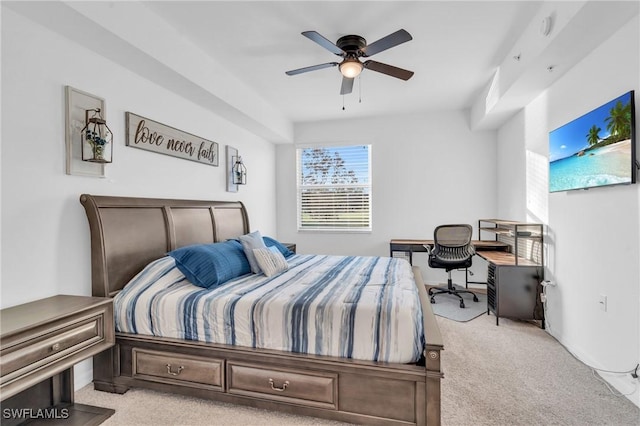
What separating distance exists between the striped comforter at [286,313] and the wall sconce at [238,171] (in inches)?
71.5

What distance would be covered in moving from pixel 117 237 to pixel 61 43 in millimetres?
1360

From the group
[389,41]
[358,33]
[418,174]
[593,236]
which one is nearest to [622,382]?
[593,236]

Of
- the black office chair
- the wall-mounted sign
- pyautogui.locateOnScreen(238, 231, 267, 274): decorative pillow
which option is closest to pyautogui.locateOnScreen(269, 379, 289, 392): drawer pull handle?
pyautogui.locateOnScreen(238, 231, 267, 274): decorative pillow

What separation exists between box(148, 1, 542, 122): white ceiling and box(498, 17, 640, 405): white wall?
26.7 inches

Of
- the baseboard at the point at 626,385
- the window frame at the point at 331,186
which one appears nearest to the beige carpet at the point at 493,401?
the baseboard at the point at 626,385

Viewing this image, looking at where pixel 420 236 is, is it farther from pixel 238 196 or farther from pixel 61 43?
pixel 61 43

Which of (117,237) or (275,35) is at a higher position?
(275,35)

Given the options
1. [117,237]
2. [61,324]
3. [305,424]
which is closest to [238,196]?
[117,237]

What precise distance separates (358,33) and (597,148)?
2.04 metres

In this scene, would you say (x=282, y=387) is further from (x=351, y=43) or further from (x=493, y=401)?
(x=351, y=43)

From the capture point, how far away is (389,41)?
2.31 metres

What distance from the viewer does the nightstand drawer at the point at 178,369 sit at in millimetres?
2066

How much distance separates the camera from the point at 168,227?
2896 millimetres

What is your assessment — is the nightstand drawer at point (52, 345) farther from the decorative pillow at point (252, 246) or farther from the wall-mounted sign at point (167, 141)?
the wall-mounted sign at point (167, 141)
